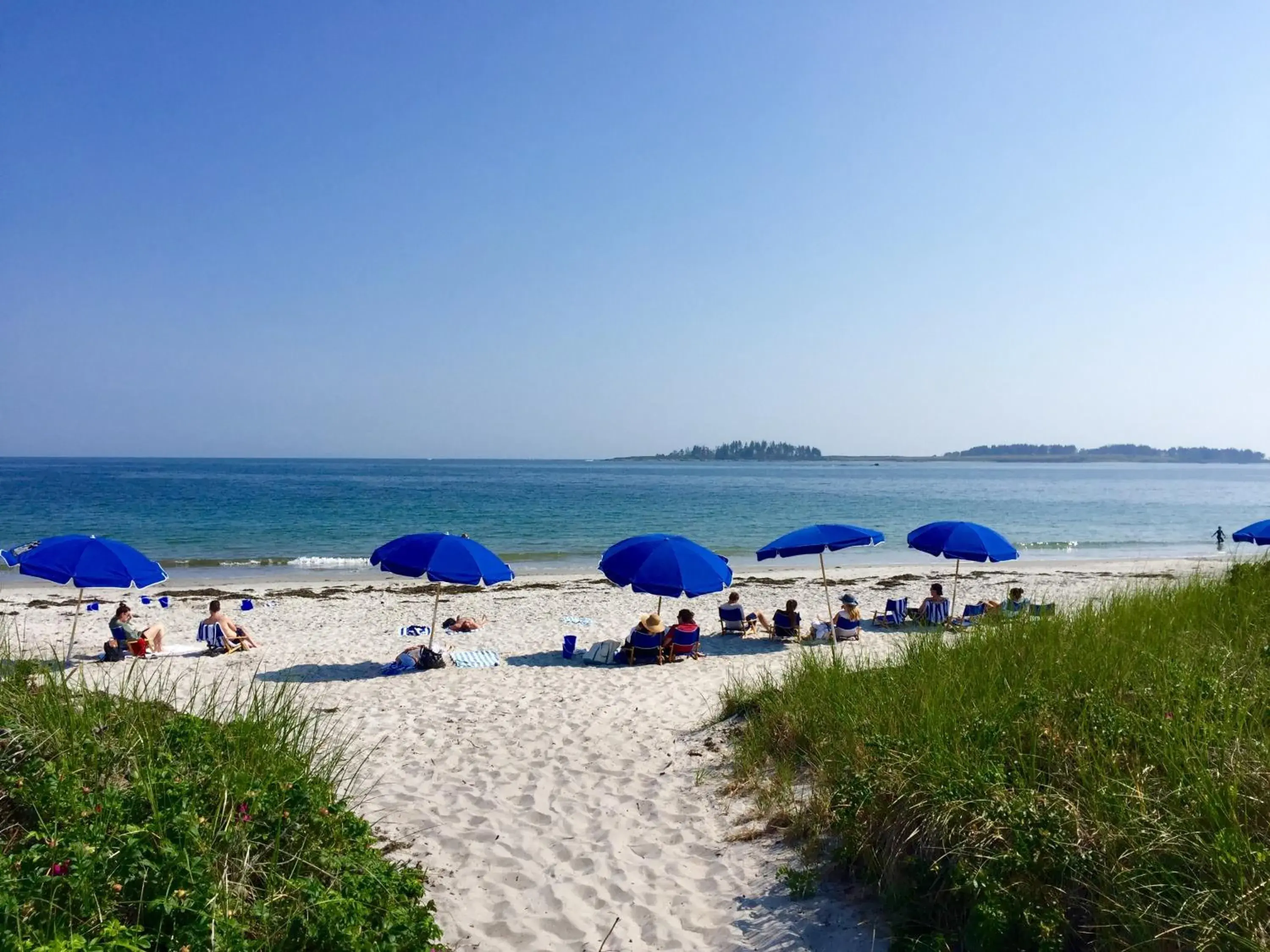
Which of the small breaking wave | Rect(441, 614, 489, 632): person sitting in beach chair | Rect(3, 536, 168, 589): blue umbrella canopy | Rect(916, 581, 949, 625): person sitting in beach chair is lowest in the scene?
the small breaking wave

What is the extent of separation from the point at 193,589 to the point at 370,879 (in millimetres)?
19995

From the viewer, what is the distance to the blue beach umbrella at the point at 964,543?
1180cm

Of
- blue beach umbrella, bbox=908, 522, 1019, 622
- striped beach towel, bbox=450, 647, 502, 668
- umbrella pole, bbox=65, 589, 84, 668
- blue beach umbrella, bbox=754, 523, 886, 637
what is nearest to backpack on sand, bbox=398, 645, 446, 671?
striped beach towel, bbox=450, 647, 502, 668

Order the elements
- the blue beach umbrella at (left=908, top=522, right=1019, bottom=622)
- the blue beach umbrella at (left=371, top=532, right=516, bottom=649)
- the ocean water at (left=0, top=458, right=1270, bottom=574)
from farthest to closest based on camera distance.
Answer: the ocean water at (left=0, top=458, right=1270, bottom=574) → the blue beach umbrella at (left=908, top=522, right=1019, bottom=622) → the blue beach umbrella at (left=371, top=532, right=516, bottom=649)

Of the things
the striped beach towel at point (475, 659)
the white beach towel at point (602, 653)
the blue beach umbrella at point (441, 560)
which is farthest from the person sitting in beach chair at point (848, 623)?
the blue beach umbrella at point (441, 560)

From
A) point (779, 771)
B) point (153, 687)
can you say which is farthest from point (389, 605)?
point (779, 771)

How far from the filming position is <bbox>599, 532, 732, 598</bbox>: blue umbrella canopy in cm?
1038

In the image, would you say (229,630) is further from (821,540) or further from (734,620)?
(821,540)

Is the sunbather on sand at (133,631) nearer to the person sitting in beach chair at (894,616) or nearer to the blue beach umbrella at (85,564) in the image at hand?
the blue beach umbrella at (85,564)

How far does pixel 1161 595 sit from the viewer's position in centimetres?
745

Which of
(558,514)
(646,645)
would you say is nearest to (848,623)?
(646,645)

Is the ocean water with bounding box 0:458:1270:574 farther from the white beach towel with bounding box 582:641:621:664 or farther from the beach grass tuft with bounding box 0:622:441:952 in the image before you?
the beach grass tuft with bounding box 0:622:441:952

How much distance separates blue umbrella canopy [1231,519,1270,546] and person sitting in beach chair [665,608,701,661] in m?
12.2

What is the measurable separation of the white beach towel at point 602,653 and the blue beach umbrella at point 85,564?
19.3 feet
